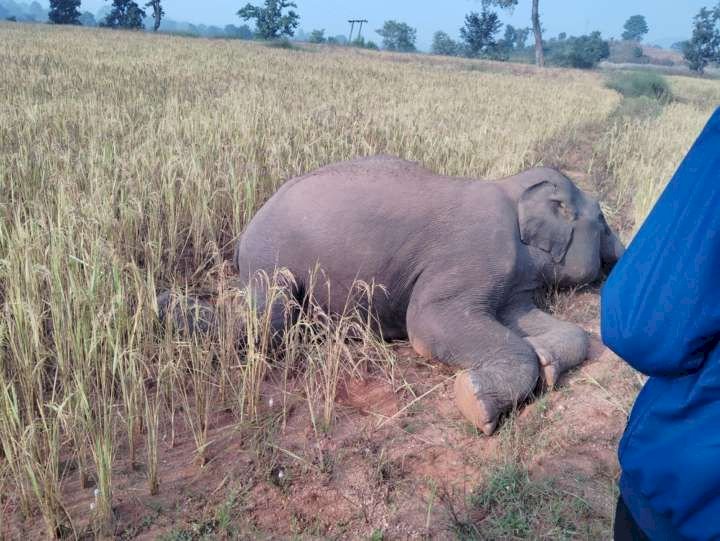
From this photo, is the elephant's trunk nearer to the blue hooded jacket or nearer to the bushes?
the blue hooded jacket

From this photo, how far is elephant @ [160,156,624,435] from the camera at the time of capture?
9.90 ft

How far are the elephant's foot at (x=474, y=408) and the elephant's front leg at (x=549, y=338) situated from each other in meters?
0.51

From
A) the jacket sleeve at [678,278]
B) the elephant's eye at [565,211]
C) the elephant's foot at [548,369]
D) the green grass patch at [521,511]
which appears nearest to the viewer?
the jacket sleeve at [678,278]

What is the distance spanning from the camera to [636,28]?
377 feet

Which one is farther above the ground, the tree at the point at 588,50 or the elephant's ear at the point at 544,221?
the tree at the point at 588,50

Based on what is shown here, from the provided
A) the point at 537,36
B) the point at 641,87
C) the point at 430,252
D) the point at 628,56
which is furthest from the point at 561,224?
the point at 628,56

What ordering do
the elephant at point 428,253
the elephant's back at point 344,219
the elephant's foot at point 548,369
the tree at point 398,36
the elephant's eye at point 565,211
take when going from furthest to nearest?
the tree at point 398,36, the elephant's eye at point 565,211, the elephant's back at point 344,219, the elephant at point 428,253, the elephant's foot at point 548,369

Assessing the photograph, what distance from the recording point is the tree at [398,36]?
82062mm

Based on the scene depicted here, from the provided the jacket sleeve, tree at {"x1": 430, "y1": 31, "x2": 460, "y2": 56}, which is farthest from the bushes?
tree at {"x1": 430, "y1": 31, "x2": 460, "y2": 56}

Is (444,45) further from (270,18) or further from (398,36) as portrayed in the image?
(270,18)

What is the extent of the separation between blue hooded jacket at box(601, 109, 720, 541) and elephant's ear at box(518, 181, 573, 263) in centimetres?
219

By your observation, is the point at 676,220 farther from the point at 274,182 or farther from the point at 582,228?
the point at 274,182

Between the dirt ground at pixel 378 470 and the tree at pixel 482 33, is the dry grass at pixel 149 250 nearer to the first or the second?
the dirt ground at pixel 378 470

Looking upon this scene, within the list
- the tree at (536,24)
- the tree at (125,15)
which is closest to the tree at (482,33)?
the tree at (536,24)
